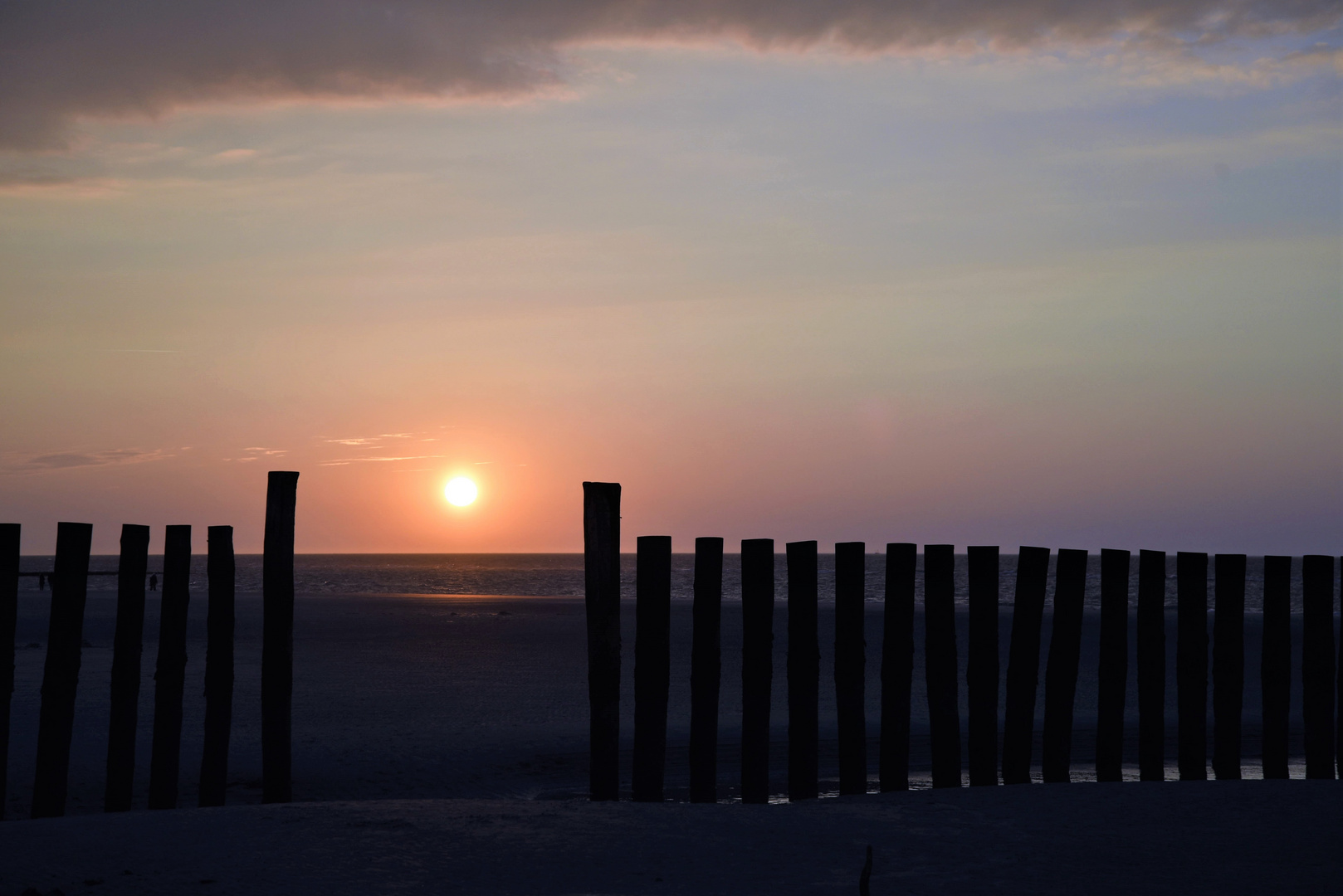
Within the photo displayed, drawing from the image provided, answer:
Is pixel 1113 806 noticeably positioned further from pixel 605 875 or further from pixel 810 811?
pixel 605 875

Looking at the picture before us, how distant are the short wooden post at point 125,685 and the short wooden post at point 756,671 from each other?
3.25 m

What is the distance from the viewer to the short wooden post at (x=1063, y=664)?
6.36 m

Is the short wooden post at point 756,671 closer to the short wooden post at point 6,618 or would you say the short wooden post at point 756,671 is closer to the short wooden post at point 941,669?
the short wooden post at point 941,669

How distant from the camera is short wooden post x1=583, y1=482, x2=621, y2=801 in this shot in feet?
19.7

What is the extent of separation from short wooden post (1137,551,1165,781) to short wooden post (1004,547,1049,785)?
603 millimetres

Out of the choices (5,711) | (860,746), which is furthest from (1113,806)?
(5,711)

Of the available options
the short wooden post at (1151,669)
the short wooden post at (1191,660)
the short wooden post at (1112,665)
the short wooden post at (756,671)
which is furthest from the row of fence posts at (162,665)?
the short wooden post at (1191,660)

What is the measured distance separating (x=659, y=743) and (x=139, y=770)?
511cm

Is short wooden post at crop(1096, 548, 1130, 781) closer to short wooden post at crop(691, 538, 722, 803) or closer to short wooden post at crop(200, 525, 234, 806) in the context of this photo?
short wooden post at crop(691, 538, 722, 803)

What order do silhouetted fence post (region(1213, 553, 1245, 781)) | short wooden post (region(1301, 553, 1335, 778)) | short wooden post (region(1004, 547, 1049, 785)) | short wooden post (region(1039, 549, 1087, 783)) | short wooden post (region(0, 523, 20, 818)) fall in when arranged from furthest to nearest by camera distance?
1. short wooden post (region(1301, 553, 1335, 778))
2. silhouetted fence post (region(1213, 553, 1245, 781))
3. short wooden post (region(1039, 549, 1087, 783))
4. short wooden post (region(1004, 547, 1049, 785))
5. short wooden post (region(0, 523, 20, 818))

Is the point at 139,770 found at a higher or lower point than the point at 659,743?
lower

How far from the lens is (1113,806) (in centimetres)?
524

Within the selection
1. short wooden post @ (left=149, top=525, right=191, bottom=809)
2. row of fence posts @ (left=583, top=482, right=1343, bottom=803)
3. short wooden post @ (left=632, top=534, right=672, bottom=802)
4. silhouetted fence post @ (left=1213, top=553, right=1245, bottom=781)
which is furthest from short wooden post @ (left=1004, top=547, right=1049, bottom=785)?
short wooden post @ (left=149, top=525, right=191, bottom=809)

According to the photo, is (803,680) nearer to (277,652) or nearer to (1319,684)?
(277,652)
